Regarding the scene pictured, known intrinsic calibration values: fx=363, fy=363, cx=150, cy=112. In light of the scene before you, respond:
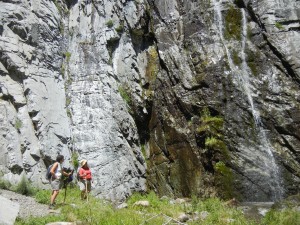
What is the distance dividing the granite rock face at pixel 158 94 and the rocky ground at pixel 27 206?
1.43m

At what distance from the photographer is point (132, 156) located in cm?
1552

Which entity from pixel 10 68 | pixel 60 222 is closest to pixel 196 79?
pixel 10 68

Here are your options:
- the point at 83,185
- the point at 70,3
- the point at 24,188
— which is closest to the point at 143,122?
the point at 83,185

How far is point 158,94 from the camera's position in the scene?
16469 millimetres

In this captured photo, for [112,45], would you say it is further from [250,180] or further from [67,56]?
[250,180]

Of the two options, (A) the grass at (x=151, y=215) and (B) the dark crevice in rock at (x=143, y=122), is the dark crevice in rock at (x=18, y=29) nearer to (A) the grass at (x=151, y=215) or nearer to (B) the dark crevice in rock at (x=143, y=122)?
(B) the dark crevice in rock at (x=143, y=122)

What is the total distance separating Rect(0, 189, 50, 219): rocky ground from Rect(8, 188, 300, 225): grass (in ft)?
1.29

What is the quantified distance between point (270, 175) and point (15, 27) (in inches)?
460

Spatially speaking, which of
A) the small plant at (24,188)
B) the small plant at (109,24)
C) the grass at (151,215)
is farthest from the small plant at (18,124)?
the small plant at (109,24)

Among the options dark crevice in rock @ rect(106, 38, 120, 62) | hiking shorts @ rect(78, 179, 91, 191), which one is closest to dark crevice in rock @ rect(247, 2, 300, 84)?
dark crevice in rock @ rect(106, 38, 120, 62)

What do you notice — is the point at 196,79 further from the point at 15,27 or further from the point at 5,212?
the point at 5,212

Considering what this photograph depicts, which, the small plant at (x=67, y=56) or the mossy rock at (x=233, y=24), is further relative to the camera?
the small plant at (x=67, y=56)

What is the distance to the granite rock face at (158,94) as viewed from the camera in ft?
44.8

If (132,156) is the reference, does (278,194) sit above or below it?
below
